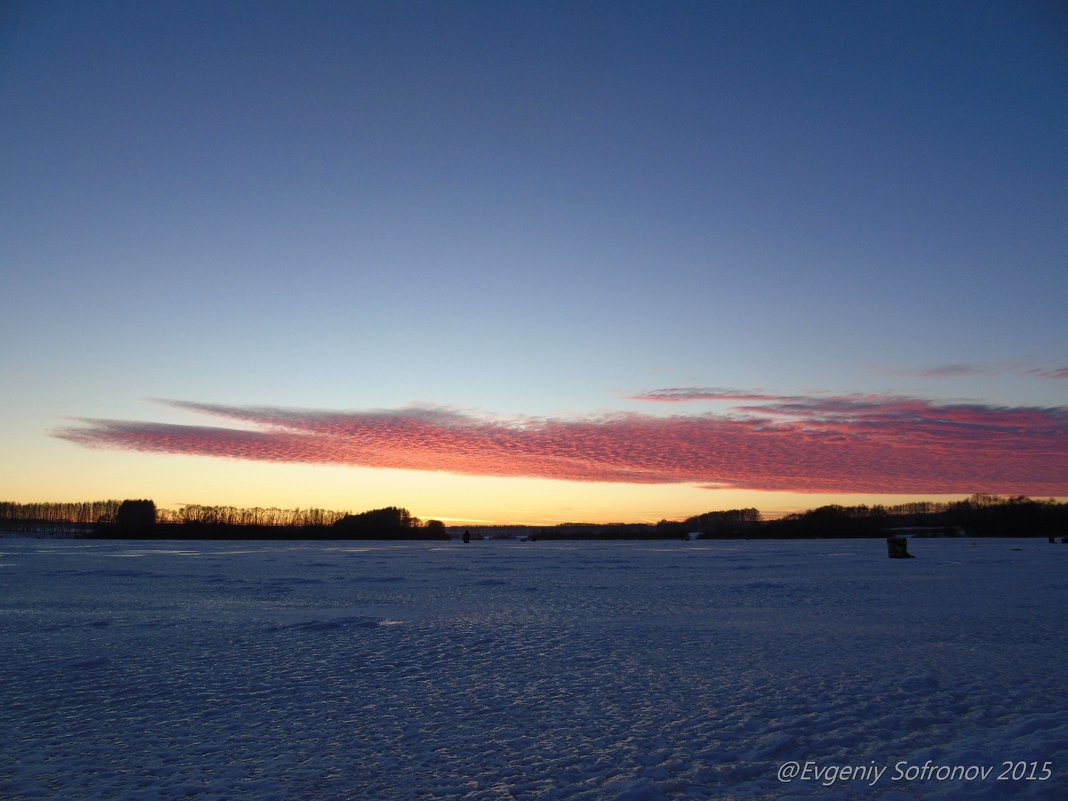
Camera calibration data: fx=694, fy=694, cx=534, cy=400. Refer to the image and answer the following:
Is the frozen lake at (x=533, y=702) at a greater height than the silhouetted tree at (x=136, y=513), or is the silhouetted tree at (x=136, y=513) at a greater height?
the frozen lake at (x=533, y=702)

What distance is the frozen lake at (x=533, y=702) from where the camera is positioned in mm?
4758

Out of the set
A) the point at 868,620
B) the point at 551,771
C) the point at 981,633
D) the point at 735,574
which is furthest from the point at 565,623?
the point at 735,574

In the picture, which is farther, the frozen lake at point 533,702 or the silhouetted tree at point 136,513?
the silhouetted tree at point 136,513

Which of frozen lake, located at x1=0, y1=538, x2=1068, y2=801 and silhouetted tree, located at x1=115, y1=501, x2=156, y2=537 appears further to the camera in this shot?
silhouetted tree, located at x1=115, y1=501, x2=156, y2=537

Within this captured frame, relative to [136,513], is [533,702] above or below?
above

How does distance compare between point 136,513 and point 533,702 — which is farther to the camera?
point 136,513

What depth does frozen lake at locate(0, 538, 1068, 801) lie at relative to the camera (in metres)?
4.76

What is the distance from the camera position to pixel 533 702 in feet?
22.0

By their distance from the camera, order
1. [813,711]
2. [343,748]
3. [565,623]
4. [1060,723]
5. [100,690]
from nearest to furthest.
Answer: [343,748]
[1060,723]
[813,711]
[100,690]
[565,623]

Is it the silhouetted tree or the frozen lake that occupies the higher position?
the frozen lake

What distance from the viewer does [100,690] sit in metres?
7.19

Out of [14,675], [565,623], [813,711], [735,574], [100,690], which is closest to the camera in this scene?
[813,711]

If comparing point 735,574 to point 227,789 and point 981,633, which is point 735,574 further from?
point 227,789

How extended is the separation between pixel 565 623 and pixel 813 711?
19.6ft
